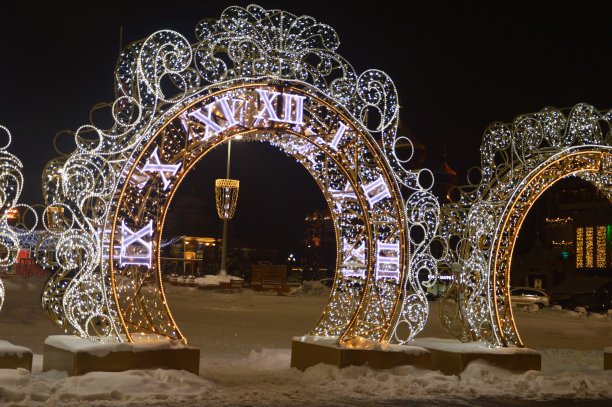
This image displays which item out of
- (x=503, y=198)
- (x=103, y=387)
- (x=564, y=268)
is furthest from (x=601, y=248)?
(x=103, y=387)

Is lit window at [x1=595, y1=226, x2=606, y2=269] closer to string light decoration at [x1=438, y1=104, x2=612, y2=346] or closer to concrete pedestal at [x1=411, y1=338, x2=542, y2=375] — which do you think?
string light decoration at [x1=438, y1=104, x2=612, y2=346]

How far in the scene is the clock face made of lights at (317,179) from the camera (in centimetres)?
938

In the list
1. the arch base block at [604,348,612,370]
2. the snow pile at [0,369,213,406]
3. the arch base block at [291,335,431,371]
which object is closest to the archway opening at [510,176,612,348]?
the arch base block at [604,348,612,370]

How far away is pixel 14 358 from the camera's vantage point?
332 inches

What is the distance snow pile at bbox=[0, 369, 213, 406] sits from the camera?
25.2ft

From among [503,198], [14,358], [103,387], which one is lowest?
[103,387]

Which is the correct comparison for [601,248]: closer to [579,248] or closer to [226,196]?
[579,248]

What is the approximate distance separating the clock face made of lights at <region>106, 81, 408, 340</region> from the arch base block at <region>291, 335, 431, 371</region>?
33 centimetres

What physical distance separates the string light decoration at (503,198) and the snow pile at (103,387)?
14.9 ft

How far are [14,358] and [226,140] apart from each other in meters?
3.45

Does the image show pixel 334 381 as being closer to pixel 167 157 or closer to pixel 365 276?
pixel 365 276

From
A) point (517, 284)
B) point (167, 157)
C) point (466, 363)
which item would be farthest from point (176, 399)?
point (517, 284)

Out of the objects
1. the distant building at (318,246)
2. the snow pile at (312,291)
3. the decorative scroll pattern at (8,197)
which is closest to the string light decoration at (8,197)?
the decorative scroll pattern at (8,197)

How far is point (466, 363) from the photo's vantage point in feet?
35.9
